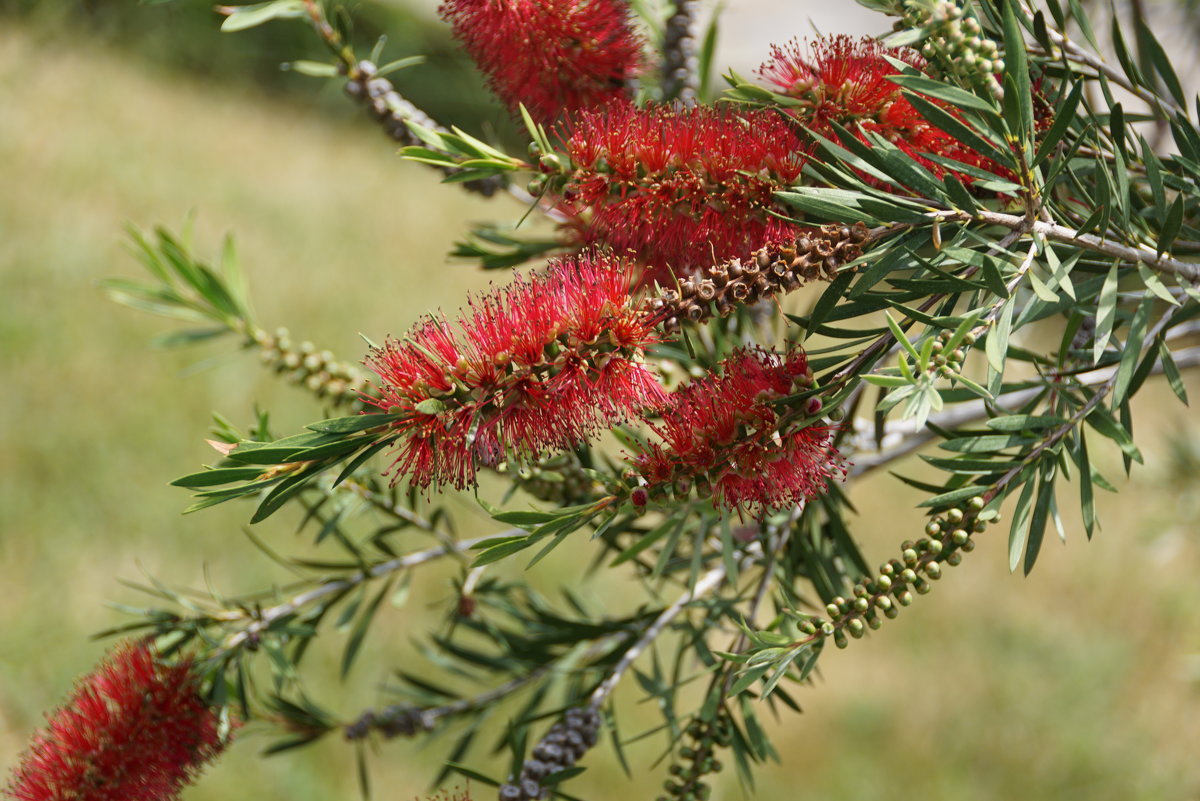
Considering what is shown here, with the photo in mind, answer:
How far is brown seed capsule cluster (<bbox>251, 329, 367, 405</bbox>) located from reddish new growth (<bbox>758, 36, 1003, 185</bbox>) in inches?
12.5

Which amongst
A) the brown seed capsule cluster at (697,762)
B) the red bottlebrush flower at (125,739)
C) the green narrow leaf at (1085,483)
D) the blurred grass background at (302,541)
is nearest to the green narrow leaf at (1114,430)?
the green narrow leaf at (1085,483)

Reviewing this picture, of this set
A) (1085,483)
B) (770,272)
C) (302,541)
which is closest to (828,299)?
(770,272)

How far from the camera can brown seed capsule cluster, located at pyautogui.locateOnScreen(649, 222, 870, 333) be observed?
13.0 inches

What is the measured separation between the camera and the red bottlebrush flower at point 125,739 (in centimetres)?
49

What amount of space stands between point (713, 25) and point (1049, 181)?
0.36 m

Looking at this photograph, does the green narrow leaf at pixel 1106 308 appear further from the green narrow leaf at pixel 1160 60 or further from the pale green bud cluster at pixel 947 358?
the green narrow leaf at pixel 1160 60

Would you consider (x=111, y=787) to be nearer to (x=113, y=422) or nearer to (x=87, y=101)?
(x=113, y=422)

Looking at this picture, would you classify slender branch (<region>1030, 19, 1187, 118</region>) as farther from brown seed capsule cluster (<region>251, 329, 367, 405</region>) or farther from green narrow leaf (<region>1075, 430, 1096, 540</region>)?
brown seed capsule cluster (<region>251, 329, 367, 405</region>)

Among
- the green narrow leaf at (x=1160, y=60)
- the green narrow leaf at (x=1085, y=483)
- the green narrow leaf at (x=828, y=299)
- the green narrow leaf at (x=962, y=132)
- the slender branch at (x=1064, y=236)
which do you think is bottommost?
the green narrow leaf at (x=1085, y=483)

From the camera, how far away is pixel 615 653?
1.94ft

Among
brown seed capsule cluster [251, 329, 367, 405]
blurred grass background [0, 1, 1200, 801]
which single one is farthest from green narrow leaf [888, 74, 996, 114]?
blurred grass background [0, 1, 1200, 801]

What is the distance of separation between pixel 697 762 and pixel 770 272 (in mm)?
242

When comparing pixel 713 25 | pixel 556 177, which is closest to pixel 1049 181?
pixel 556 177

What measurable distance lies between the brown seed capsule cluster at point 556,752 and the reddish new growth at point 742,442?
17 centimetres
